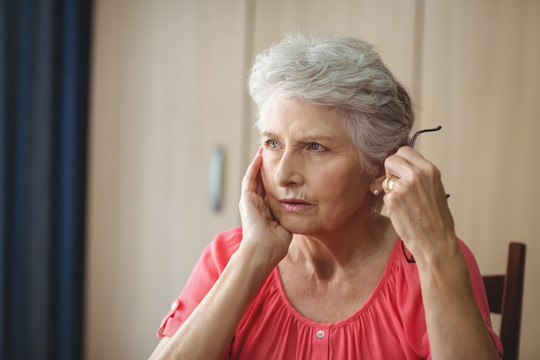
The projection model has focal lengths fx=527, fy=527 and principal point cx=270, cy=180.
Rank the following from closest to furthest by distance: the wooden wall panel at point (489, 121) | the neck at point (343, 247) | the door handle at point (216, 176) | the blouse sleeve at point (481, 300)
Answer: the blouse sleeve at point (481, 300)
the neck at point (343, 247)
the wooden wall panel at point (489, 121)
the door handle at point (216, 176)

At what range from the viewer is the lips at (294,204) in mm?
1415

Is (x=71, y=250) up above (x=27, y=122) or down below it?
below

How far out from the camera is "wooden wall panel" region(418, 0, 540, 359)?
224 centimetres

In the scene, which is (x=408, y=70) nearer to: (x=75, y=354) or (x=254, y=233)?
(x=254, y=233)

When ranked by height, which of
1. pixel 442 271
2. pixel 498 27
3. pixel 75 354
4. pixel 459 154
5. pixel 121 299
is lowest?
pixel 75 354

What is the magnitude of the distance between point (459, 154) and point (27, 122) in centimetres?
205

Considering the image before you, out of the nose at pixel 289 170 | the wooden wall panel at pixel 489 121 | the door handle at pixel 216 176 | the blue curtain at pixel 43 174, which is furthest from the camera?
the door handle at pixel 216 176

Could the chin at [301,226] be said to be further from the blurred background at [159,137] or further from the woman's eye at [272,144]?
the blurred background at [159,137]

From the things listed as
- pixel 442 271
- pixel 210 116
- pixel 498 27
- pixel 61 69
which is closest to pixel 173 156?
pixel 210 116

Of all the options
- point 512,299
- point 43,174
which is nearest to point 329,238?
point 512,299

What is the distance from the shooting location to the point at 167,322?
1.41m

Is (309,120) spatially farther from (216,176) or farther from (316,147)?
(216,176)

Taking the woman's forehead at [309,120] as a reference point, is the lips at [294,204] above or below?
below

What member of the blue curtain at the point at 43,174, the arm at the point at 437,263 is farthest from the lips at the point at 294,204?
the blue curtain at the point at 43,174
